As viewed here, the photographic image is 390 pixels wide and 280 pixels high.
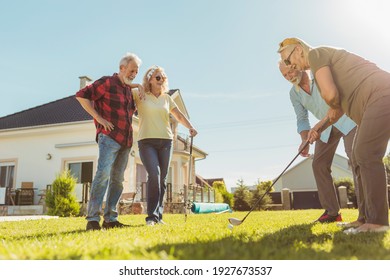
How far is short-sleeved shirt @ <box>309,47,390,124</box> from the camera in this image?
2.53 metres

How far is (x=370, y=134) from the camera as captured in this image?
247 cm

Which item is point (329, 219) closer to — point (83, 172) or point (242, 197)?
point (83, 172)

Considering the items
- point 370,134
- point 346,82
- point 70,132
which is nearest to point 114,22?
point 346,82

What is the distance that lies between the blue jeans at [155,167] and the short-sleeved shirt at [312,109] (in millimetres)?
1529

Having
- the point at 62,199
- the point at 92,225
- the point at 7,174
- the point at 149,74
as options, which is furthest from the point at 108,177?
the point at 7,174

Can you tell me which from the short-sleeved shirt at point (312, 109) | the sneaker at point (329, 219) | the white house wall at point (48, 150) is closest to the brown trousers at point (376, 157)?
the short-sleeved shirt at point (312, 109)

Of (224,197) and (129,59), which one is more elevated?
(129,59)

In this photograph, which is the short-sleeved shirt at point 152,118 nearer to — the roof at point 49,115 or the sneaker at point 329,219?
the sneaker at point 329,219

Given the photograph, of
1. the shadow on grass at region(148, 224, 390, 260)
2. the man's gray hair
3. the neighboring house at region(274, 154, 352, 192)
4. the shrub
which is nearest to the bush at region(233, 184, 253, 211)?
the shrub

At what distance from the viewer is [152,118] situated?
4098 mm

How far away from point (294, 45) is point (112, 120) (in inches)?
77.0

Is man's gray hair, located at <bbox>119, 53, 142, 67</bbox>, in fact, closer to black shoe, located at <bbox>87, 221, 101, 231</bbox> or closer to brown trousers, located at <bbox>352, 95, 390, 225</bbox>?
black shoe, located at <bbox>87, 221, 101, 231</bbox>

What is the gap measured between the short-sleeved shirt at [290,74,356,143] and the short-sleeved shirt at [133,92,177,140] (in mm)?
1497
